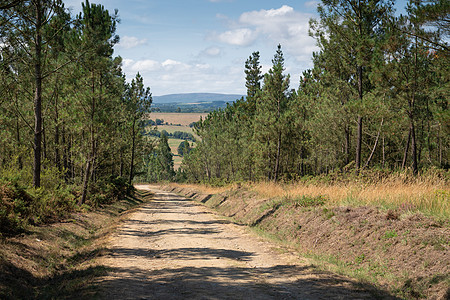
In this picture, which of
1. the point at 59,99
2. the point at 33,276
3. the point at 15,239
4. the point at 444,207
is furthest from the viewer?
the point at 59,99

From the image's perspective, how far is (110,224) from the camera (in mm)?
17969

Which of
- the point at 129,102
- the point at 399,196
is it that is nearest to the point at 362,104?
the point at 399,196

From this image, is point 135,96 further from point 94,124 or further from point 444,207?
point 444,207

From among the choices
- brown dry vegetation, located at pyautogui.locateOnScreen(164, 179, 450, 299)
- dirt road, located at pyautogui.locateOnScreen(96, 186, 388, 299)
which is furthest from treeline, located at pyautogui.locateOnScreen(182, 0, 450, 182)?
dirt road, located at pyautogui.locateOnScreen(96, 186, 388, 299)

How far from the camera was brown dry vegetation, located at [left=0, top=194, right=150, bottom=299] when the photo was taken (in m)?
7.02

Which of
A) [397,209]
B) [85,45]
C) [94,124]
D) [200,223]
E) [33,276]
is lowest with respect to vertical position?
[200,223]

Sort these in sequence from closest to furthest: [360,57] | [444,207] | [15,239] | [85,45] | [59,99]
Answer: [444,207]
[15,239]
[85,45]
[360,57]
[59,99]

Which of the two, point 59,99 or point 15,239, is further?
point 59,99

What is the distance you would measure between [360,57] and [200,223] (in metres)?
13.6

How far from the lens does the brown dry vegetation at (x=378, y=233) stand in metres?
6.92

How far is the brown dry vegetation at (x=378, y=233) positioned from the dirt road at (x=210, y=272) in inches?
37.0

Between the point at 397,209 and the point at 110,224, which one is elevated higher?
the point at 397,209

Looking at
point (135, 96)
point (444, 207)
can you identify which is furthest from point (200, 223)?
point (135, 96)

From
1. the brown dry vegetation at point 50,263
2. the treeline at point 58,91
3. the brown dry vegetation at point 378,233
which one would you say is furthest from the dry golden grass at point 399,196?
the treeline at point 58,91
